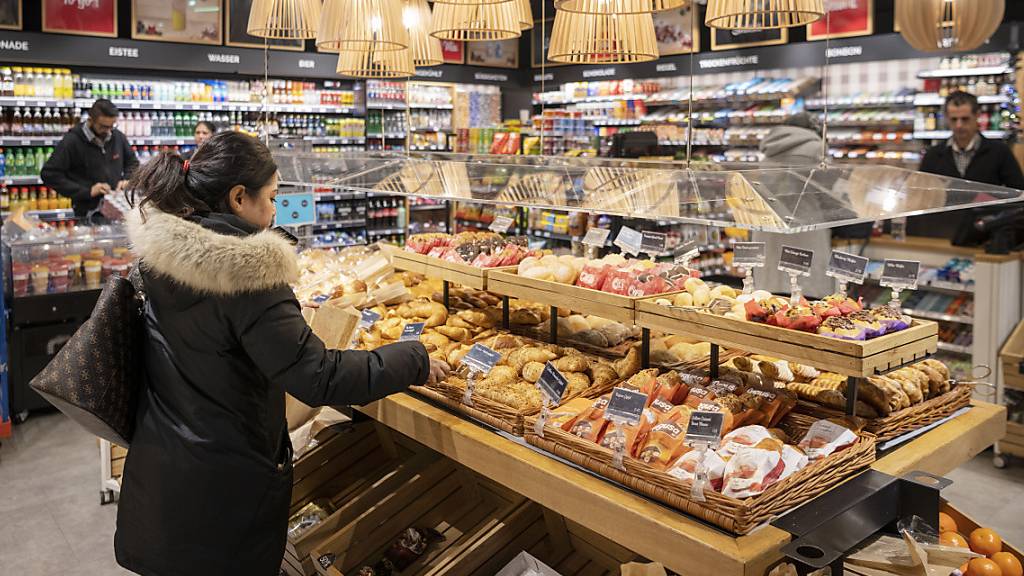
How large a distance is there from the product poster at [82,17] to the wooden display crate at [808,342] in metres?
7.48

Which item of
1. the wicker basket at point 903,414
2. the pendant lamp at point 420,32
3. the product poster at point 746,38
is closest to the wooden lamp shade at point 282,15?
the pendant lamp at point 420,32

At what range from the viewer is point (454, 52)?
10812 millimetres

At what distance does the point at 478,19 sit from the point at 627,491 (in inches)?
88.1

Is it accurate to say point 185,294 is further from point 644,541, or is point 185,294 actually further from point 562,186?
point 562,186

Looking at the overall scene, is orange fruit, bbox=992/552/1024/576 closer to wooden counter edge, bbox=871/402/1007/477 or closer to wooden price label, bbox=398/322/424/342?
wooden counter edge, bbox=871/402/1007/477

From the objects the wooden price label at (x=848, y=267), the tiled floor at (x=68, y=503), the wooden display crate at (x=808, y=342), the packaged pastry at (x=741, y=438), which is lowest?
the tiled floor at (x=68, y=503)

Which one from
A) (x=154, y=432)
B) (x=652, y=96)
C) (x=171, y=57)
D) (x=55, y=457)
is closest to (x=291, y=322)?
(x=154, y=432)

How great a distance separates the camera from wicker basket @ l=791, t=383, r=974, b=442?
7.69 ft

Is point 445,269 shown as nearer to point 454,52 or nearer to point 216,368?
point 216,368

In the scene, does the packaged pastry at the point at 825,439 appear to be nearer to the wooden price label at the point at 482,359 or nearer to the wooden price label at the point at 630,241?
the wooden price label at the point at 482,359

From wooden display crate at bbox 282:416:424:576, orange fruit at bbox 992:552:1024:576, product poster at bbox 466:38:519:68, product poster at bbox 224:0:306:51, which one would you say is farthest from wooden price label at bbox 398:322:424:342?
product poster at bbox 466:38:519:68

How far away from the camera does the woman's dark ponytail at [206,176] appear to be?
209cm

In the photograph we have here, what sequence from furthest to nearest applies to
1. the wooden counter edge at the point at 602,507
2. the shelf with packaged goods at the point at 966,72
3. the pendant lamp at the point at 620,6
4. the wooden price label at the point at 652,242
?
the shelf with packaged goods at the point at 966,72
the wooden price label at the point at 652,242
the pendant lamp at the point at 620,6
the wooden counter edge at the point at 602,507

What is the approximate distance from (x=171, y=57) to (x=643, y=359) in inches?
288
